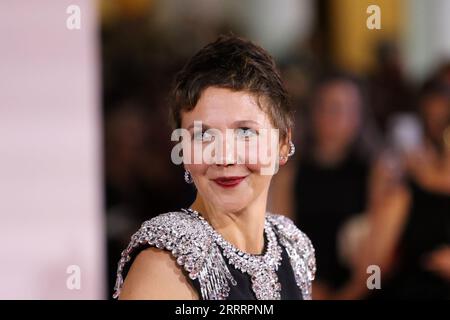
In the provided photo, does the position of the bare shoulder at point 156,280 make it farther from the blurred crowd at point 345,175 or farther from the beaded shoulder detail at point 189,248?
the blurred crowd at point 345,175

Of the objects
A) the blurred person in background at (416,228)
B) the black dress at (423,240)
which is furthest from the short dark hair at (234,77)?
the black dress at (423,240)

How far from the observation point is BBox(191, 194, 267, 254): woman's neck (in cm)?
108

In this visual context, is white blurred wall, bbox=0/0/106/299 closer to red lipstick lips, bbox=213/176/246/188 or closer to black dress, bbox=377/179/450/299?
black dress, bbox=377/179/450/299

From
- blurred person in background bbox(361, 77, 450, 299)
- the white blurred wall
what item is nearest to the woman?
the white blurred wall

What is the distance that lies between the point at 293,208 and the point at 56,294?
683mm

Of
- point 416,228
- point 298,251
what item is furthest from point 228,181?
point 416,228

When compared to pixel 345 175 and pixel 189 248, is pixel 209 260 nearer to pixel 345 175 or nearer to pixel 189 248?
pixel 189 248

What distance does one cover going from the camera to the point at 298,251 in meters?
1.22

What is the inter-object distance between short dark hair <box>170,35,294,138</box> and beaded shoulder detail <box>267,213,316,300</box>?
0.65 ft

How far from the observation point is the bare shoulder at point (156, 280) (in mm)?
1025

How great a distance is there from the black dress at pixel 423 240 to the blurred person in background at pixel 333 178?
0.58ft

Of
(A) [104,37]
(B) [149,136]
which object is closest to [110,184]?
(B) [149,136]

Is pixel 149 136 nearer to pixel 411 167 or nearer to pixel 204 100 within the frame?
pixel 411 167
